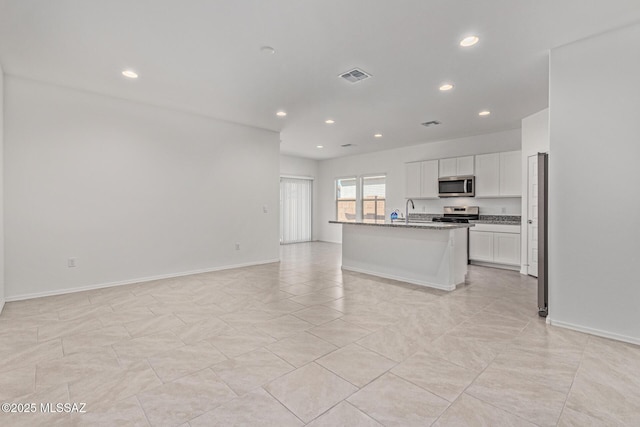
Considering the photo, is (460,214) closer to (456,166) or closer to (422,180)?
(456,166)

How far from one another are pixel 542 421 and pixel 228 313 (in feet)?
9.35

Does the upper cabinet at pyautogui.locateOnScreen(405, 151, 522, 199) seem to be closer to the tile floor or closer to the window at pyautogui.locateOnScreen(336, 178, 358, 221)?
the window at pyautogui.locateOnScreen(336, 178, 358, 221)

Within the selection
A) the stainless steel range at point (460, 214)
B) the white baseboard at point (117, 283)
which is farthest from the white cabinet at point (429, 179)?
the white baseboard at point (117, 283)

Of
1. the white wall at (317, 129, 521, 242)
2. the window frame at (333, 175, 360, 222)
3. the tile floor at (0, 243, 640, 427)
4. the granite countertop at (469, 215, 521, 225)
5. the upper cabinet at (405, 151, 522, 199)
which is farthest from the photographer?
the window frame at (333, 175, 360, 222)

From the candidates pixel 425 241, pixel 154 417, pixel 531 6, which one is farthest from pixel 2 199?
pixel 531 6

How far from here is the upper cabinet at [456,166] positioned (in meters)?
6.69

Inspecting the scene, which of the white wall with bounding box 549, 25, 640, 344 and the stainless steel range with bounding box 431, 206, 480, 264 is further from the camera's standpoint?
the stainless steel range with bounding box 431, 206, 480, 264

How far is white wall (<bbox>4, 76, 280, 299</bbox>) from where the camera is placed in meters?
3.89

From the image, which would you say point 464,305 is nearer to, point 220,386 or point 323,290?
point 323,290

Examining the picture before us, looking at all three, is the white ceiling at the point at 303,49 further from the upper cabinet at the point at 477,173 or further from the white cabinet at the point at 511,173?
the upper cabinet at the point at 477,173

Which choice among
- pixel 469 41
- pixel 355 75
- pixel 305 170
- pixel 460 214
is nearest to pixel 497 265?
pixel 460 214

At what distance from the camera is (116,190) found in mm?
4543

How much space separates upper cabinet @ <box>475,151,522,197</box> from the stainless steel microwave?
13 cm

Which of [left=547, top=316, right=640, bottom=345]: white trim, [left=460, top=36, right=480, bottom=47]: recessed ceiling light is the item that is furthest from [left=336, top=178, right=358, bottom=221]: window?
[left=547, top=316, right=640, bottom=345]: white trim
